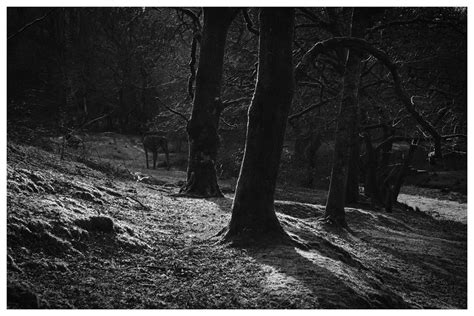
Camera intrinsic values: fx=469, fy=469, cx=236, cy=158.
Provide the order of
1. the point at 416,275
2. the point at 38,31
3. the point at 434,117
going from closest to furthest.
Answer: the point at 416,275, the point at 434,117, the point at 38,31

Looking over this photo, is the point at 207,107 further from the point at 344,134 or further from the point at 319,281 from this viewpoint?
the point at 319,281

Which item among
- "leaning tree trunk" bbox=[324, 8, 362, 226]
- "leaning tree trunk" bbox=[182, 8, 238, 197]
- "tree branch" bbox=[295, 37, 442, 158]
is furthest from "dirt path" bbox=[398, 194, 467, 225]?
"tree branch" bbox=[295, 37, 442, 158]

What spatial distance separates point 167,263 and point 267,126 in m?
2.35

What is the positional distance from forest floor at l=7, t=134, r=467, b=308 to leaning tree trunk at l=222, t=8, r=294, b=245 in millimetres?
459

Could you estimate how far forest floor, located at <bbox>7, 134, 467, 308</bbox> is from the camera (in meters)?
4.82

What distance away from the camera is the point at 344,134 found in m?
10.6

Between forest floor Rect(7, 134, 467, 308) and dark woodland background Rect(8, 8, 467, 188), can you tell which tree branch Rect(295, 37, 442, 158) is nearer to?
forest floor Rect(7, 134, 467, 308)

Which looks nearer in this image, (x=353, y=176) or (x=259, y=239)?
(x=259, y=239)

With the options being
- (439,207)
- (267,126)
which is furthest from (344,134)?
(439,207)

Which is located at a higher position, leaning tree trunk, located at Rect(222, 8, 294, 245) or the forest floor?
leaning tree trunk, located at Rect(222, 8, 294, 245)

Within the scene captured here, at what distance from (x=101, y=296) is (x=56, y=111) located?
13770 millimetres
